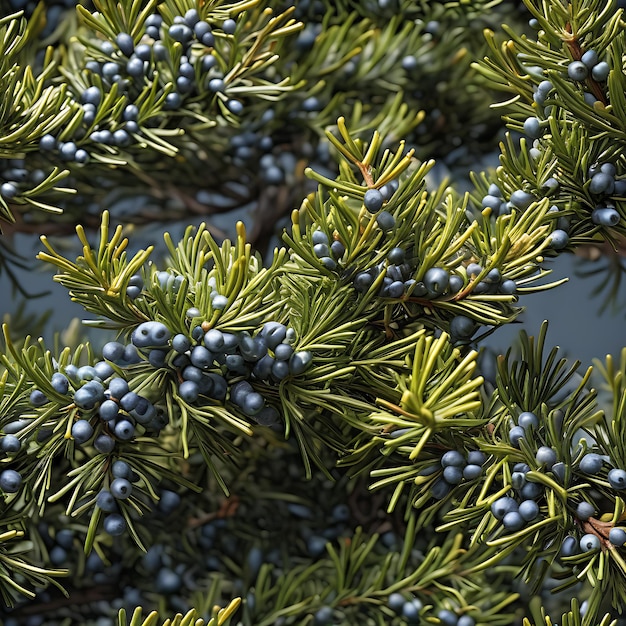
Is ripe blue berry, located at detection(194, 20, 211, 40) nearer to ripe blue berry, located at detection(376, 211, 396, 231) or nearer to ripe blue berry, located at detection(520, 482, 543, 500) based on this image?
ripe blue berry, located at detection(376, 211, 396, 231)

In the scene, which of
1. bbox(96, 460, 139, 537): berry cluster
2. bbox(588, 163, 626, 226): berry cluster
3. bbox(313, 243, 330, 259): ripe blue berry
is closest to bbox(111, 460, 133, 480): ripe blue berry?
bbox(96, 460, 139, 537): berry cluster

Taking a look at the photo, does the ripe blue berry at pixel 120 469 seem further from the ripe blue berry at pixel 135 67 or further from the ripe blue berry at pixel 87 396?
the ripe blue berry at pixel 135 67

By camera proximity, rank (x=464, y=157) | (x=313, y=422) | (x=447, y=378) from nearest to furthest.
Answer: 1. (x=447, y=378)
2. (x=313, y=422)
3. (x=464, y=157)

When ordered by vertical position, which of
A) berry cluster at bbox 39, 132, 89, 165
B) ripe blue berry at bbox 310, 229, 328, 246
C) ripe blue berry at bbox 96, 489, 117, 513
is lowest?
ripe blue berry at bbox 96, 489, 117, 513

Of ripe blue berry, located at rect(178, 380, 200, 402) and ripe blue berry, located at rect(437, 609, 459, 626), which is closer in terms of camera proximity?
ripe blue berry, located at rect(178, 380, 200, 402)

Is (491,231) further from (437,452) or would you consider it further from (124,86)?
(124,86)

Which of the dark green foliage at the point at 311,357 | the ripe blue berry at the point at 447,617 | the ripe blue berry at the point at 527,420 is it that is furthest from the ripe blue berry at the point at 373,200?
the ripe blue berry at the point at 447,617

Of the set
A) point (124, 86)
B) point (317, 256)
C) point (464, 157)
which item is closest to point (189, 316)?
point (317, 256)

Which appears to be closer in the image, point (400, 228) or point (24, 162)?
point (400, 228)
